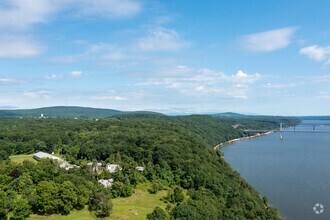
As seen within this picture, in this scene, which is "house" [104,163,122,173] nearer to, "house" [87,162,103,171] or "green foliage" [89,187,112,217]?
"house" [87,162,103,171]

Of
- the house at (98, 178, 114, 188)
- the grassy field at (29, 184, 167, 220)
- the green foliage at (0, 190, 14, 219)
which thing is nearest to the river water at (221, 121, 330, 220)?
the grassy field at (29, 184, 167, 220)

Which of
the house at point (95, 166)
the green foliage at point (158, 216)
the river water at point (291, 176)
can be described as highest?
the house at point (95, 166)

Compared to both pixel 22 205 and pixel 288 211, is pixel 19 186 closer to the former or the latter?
pixel 22 205

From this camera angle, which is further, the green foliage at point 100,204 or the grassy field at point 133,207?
the green foliage at point 100,204

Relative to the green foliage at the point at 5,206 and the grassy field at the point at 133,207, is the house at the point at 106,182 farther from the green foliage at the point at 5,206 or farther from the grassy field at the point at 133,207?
the green foliage at the point at 5,206

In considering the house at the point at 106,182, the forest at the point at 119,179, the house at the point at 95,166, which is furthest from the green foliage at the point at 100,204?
the house at the point at 95,166

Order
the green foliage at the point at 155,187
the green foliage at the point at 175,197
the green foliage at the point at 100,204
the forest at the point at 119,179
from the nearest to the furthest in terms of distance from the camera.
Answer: the green foliage at the point at 100,204
the forest at the point at 119,179
the green foliage at the point at 175,197
the green foliage at the point at 155,187

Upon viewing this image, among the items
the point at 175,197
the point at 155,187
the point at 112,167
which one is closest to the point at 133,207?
the point at 175,197

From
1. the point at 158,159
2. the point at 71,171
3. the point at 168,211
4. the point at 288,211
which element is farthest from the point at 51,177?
the point at 288,211
